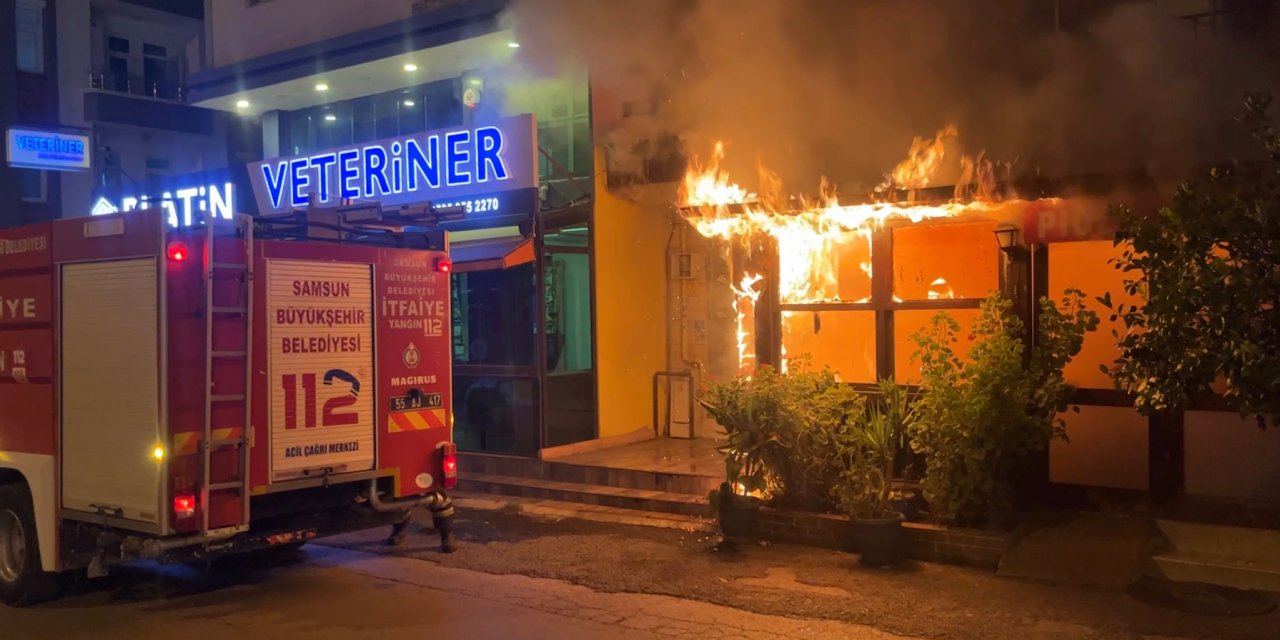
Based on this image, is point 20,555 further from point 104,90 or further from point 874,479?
point 104,90

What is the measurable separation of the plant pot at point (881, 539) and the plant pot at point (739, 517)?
961mm

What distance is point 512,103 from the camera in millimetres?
12047

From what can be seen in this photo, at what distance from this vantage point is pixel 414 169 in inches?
466

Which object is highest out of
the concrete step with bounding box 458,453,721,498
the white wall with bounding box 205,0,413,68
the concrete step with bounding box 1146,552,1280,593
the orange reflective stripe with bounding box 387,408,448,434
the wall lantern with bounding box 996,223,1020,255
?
the white wall with bounding box 205,0,413,68

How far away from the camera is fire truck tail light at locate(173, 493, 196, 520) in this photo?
5.86 meters

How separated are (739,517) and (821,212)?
9.07 feet

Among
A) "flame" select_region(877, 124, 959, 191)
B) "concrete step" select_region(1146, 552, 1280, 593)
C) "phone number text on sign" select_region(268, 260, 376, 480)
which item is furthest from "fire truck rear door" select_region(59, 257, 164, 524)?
"concrete step" select_region(1146, 552, 1280, 593)

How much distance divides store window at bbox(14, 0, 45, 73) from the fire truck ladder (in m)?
19.9

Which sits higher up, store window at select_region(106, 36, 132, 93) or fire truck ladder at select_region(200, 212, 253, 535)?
store window at select_region(106, 36, 132, 93)

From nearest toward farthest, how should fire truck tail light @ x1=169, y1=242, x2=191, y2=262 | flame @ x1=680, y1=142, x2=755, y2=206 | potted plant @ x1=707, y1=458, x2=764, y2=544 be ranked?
fire truck tail light @ x1=169, y1=242, x2=191, y2=262 → potted plant @ x1=707, y1=458, x2=764, y2=544 → flame @ x1=680, y1=142, x2=755, y2=206

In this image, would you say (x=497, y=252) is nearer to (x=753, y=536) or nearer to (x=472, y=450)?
(x=472, y=450)

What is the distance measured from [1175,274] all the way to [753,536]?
148 inches

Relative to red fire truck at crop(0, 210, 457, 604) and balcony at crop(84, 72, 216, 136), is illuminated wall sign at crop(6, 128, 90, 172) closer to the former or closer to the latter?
balcony at crop(84, 72, 216, 136)

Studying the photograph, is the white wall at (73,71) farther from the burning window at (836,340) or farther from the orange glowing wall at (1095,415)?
the orange glowing wall at (1095,415)
